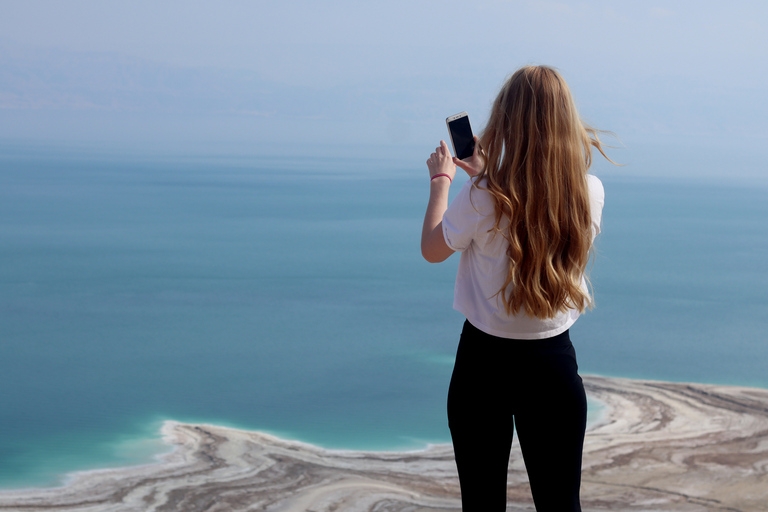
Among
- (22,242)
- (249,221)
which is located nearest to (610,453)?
(22,242)

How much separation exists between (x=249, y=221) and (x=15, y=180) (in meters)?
9.24

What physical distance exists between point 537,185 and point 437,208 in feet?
0.65

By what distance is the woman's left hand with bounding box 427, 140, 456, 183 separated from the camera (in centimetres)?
130

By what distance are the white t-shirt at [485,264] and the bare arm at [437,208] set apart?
0.10 ft

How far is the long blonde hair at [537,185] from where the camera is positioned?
3.68 feet

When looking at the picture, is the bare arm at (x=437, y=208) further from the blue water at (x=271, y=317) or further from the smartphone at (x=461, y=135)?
the blue water at (x=271, y=317)

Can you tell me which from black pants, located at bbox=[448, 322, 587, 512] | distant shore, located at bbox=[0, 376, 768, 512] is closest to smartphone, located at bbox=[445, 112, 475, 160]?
black pants, located at bbox=[448, 322, 587, 512]

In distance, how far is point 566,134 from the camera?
44.8 inches

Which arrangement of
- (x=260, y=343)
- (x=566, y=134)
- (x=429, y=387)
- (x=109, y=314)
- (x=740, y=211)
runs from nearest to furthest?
(x=566, y=134)
(x=429, y=387)
(x=260, y=343)
(x=109, y=314)
(x=740, y=211)

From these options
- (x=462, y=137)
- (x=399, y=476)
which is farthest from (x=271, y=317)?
(x=462, y=137)

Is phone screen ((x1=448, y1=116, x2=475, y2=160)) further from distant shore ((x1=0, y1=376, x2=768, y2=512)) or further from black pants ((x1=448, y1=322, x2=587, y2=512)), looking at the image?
distant shore ((x1=0, y1=376, x2=768, y2=512))

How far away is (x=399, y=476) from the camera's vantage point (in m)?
2.82

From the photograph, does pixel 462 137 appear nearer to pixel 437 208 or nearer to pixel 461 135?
pixel 461 135

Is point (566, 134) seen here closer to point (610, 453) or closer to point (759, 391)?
point (610, 453)
